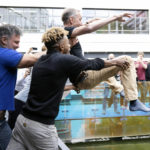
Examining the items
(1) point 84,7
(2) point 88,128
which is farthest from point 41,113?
(1) point 84,7

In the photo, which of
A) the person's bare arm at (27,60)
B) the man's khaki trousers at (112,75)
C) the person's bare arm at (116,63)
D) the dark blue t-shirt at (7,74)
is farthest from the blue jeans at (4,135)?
the person's bare arm at (116,63)

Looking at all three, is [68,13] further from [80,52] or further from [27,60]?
[27,60]

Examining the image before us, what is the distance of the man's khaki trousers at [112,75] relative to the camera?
2.66 meters

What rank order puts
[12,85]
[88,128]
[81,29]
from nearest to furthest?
1. [12,85]
2. [81,29]
3. [88,128]

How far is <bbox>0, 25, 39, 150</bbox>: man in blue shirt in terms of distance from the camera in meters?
1.94

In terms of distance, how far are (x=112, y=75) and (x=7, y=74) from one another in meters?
1.20

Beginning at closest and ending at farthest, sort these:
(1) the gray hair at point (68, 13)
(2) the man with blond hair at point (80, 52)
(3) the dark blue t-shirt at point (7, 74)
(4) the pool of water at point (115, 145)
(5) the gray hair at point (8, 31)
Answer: (3) the dark blue t-shirt at point (7, 74) → (5) the gray hair at point (8, 31) → (2) the man with blond hair at point (80, 52) → (1) the gray hair at point (68, 13) → (4) the pool of water at point (115, 145)

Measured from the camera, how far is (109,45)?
1622 cm

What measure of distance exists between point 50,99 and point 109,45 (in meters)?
14.6

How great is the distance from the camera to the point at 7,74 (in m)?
2.02

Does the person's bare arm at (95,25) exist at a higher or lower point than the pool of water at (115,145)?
higher

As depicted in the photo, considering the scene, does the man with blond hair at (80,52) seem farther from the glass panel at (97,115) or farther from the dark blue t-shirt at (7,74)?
the glass panel at (97,115)

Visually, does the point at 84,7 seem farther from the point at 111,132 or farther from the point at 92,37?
the point at 111,132

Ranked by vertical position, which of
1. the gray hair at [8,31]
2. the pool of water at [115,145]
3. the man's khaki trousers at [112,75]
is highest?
the gray hair at [8,31]
